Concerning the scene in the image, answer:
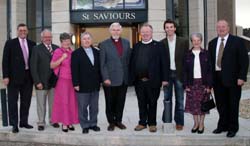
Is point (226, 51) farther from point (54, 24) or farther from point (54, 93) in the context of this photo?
point (54, 24)

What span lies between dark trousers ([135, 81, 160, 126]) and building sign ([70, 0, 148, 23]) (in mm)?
10653

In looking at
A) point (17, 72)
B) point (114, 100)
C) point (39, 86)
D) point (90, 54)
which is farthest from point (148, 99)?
point (17, 72)

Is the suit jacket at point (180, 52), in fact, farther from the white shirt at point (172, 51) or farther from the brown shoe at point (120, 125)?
the brown shoe at point (120, 125)

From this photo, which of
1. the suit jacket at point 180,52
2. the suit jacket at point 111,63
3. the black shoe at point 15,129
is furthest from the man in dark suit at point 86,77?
the suit jacket at point 180,52

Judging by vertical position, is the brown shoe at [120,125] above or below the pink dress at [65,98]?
below

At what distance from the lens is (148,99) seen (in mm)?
9055

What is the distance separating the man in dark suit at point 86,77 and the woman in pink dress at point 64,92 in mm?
267

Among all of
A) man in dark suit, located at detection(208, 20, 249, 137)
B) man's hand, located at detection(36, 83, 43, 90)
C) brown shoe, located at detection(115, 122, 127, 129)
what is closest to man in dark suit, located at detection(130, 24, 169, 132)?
brown shoe, located at detection(115, 122, 127, 129)

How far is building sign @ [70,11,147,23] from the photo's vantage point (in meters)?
19.4

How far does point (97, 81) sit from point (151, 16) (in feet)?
35.2

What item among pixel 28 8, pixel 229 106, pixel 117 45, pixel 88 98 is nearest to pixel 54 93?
pixel 88 98

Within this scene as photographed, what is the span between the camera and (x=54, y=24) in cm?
1975

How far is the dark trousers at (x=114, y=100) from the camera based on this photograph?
9094 mm

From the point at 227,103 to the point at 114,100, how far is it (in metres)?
2.25
